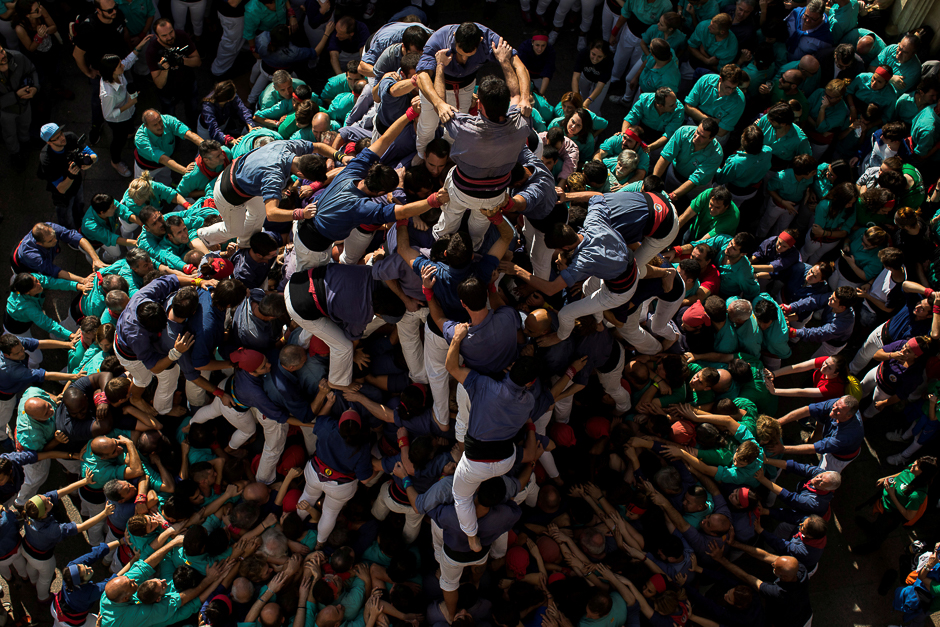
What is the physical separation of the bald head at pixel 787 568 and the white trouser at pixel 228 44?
30.4ft

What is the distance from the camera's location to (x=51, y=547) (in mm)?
7152

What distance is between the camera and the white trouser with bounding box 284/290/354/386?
643cm

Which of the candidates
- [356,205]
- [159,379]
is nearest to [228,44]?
[159,379]

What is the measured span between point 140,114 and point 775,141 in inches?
333

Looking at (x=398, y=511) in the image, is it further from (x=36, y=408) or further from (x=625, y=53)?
(x=625, y=53)

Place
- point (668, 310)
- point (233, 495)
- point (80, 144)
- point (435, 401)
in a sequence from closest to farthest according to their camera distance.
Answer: point (435, 401) < point (233, 495) < point (668, 310) < point (80, 144)

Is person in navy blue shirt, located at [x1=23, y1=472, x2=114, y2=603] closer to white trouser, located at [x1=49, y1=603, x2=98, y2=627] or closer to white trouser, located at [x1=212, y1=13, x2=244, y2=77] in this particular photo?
white trouser, located at [x1=49, y1=603, x2=98, y2=627]

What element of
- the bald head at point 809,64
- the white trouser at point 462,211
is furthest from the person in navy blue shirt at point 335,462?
the bald head at point 809,64

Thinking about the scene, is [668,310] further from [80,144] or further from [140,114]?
[140,114]

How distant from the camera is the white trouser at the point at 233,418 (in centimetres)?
724

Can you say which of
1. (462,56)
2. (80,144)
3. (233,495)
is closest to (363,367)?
(233,495)

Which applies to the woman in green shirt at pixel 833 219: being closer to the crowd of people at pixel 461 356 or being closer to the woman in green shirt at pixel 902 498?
the crowd of people at pixel 461 356

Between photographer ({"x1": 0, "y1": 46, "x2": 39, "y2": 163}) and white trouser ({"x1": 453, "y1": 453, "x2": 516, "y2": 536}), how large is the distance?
7.57 meters

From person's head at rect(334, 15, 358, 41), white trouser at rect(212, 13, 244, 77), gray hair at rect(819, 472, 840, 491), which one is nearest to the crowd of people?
gray hair at rect(819, 472, 840, 491)
